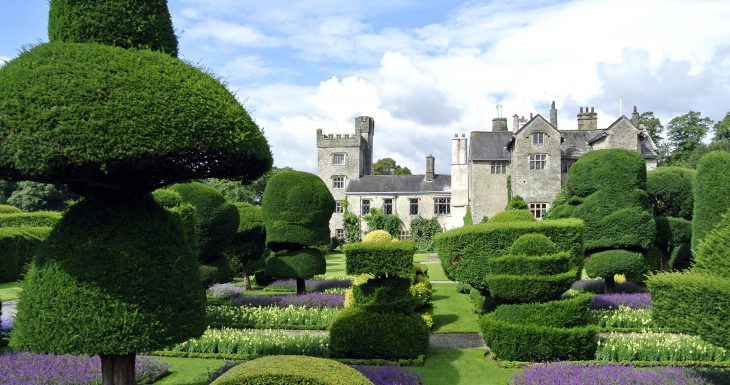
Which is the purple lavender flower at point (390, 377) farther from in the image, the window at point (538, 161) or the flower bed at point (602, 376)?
the window at point (538, 161)

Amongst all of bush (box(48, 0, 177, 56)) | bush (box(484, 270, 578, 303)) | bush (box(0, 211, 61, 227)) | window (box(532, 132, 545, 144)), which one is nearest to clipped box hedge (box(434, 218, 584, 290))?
bush (box(484, 270, 578, 303))

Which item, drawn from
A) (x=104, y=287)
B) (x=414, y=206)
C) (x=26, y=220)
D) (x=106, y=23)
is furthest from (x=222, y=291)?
(x=414, y=206)

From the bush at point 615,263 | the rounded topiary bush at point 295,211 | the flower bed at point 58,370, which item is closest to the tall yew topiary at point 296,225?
the rounded topiary bush at point 295,211

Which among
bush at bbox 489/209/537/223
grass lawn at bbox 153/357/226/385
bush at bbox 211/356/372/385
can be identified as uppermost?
bush at bbox 489/209/537/223

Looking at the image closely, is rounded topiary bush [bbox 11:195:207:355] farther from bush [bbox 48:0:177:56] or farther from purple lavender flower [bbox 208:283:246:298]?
purple lavender flower [bbox 208:283:246:298]

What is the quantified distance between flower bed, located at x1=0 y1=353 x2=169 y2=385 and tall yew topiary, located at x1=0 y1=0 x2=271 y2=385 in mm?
2994

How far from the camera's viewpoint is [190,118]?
635 cm

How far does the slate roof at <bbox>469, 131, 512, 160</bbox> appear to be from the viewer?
156 ft

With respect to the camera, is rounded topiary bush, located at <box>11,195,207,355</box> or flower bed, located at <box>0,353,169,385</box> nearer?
rounded topiary bush, located at <box>11,195,207,355</box>

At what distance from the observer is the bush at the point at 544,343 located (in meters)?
12.1

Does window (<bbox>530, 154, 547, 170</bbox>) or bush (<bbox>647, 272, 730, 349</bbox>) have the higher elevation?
window (<bbox>530, 154, 547, 170</bbox>)

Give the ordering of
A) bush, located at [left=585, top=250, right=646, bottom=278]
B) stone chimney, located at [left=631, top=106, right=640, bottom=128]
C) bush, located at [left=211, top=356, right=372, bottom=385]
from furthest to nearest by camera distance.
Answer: stone chimney, located at [left=631, top=106, right=640, bottom=128] < bush, located at [left=585, top=250, right=646, bottom=278] < bush, located at [left=211, top=356, right=372, bottom=385]

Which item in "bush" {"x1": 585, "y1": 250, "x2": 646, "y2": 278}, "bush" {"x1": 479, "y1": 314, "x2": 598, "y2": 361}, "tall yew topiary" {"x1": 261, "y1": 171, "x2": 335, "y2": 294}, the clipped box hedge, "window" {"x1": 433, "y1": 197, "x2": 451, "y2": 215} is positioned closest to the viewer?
"bush" {"x1": 479, "y1": 314, "x2": 598, "y2": 361}

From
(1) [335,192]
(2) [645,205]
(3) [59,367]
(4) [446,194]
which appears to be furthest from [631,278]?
(1) [335,192]
